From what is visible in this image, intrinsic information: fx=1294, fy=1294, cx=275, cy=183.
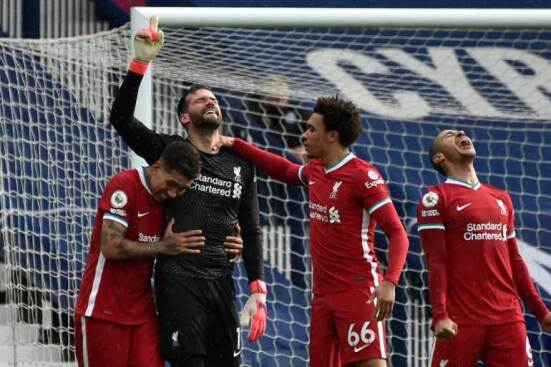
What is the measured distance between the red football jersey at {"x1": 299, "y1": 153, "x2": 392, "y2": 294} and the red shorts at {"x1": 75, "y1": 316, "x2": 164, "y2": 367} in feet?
3.45

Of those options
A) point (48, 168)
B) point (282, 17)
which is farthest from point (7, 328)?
point (282, 17)

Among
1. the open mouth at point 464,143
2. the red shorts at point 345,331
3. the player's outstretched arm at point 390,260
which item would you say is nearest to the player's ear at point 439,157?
the open mouth at point 464,143

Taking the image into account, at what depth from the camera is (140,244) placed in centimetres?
589

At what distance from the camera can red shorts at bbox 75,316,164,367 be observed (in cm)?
591

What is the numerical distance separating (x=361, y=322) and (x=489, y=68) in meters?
3.79

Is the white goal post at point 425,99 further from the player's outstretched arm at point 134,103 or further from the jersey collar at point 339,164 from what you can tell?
the player's outstretched arm at point 134,103

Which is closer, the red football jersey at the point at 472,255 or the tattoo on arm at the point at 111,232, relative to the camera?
the tattoo on arm at the point at 111,232

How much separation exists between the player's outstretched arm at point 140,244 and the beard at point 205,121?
0.56 m

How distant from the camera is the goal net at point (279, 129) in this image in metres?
8.02

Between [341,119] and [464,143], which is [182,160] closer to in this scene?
[341,119]

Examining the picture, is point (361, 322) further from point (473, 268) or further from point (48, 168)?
point (48, 168)

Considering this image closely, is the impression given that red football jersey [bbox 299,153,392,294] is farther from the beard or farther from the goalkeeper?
the beard

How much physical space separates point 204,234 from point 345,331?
0.92 m

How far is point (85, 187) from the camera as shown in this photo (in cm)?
801
